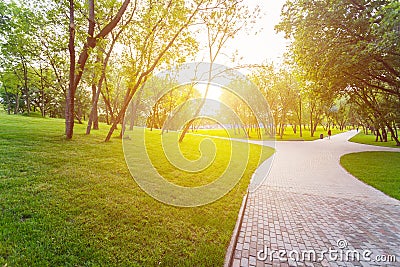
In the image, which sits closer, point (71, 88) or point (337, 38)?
point (71, 88)

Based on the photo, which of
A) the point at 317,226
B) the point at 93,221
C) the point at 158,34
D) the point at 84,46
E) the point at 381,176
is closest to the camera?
the point at 93,221

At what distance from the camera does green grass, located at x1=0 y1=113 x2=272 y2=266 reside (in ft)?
8.95

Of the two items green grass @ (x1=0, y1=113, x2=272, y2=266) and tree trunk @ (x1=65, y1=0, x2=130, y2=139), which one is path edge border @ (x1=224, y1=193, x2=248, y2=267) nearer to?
green grass @ (x1=0, y1=113, x2=272, y2=266)

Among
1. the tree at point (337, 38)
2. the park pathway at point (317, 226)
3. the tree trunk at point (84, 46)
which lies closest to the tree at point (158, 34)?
the tree trunk at point (84, 46)

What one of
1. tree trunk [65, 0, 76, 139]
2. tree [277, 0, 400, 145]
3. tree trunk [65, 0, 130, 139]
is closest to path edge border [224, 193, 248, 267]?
tree trunk [65, 0, 130, 139]

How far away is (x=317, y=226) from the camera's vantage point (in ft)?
13.8

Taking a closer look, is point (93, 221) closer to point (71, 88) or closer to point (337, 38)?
point (71, 88)

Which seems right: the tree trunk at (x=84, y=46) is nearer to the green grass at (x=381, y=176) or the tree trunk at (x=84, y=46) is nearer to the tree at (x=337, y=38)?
the tree at (x=337, y=38)

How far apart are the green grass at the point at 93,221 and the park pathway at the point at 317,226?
0.52 meters

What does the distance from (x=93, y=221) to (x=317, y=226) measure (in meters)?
4.39

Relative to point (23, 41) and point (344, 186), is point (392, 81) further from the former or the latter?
point (23, 41)

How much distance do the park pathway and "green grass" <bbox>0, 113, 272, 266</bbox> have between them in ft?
1.72

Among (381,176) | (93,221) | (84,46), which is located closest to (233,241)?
(93,221)

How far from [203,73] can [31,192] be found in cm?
1392
